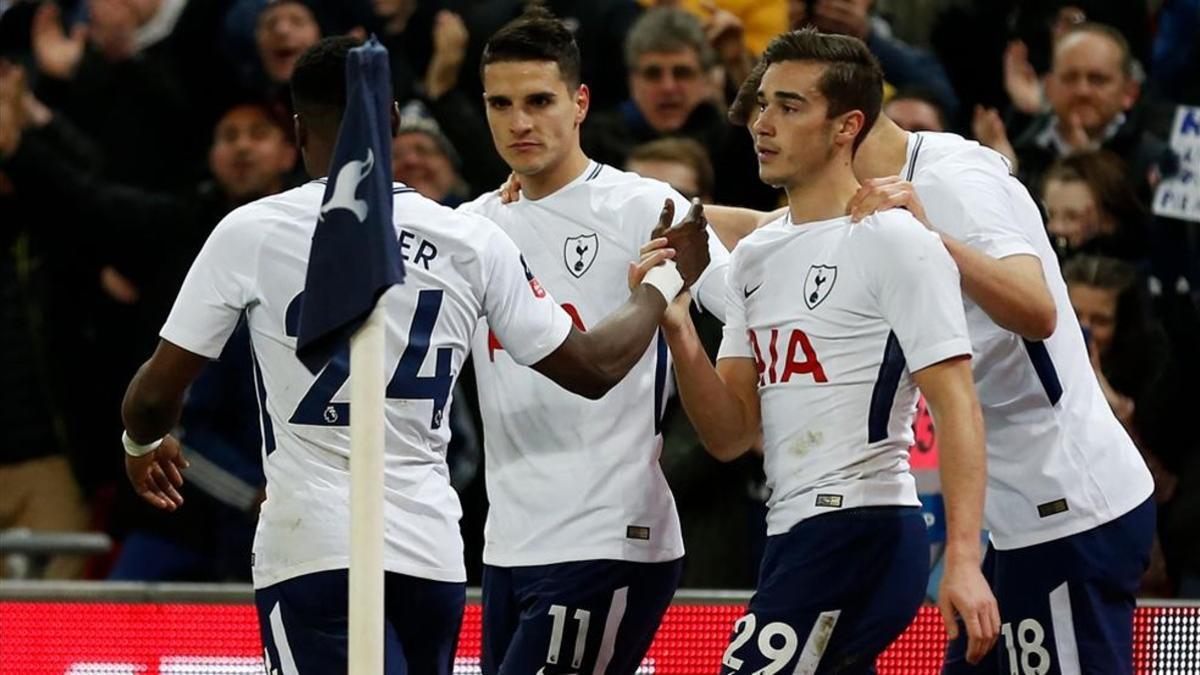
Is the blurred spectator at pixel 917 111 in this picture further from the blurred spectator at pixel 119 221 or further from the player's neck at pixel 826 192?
the player's neck at pixel 826 192

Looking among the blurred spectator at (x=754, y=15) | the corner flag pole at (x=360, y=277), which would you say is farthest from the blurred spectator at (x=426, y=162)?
the corner flag pole at (x=360, y=277)

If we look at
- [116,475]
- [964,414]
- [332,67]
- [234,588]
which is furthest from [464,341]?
[116,475]

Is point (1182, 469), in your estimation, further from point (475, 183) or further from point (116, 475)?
point (116, 475)

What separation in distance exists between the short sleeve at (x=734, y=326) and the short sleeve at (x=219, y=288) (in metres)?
1.39

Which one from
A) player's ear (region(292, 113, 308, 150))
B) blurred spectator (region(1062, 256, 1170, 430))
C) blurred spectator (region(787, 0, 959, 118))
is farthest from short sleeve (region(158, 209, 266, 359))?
blurred spectator (region(787, 0, 959, 118))

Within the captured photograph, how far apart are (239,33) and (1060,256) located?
4.97m

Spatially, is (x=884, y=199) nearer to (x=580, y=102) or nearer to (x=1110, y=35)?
(x=580, y=102)

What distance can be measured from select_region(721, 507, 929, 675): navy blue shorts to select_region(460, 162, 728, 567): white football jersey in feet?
2.77

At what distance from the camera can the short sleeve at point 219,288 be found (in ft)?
18.4

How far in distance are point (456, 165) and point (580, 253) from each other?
3798mm

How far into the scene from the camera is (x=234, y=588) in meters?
7.96

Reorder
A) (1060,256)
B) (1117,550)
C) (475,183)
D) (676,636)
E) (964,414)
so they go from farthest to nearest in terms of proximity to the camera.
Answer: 1. (475,183)
2. (1060,256)
3. (676,636)
4. (1117,550)
5. (964,414)

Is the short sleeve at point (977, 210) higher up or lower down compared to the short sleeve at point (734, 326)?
higher up

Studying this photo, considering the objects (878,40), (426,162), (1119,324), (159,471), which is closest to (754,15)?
(878,40)
